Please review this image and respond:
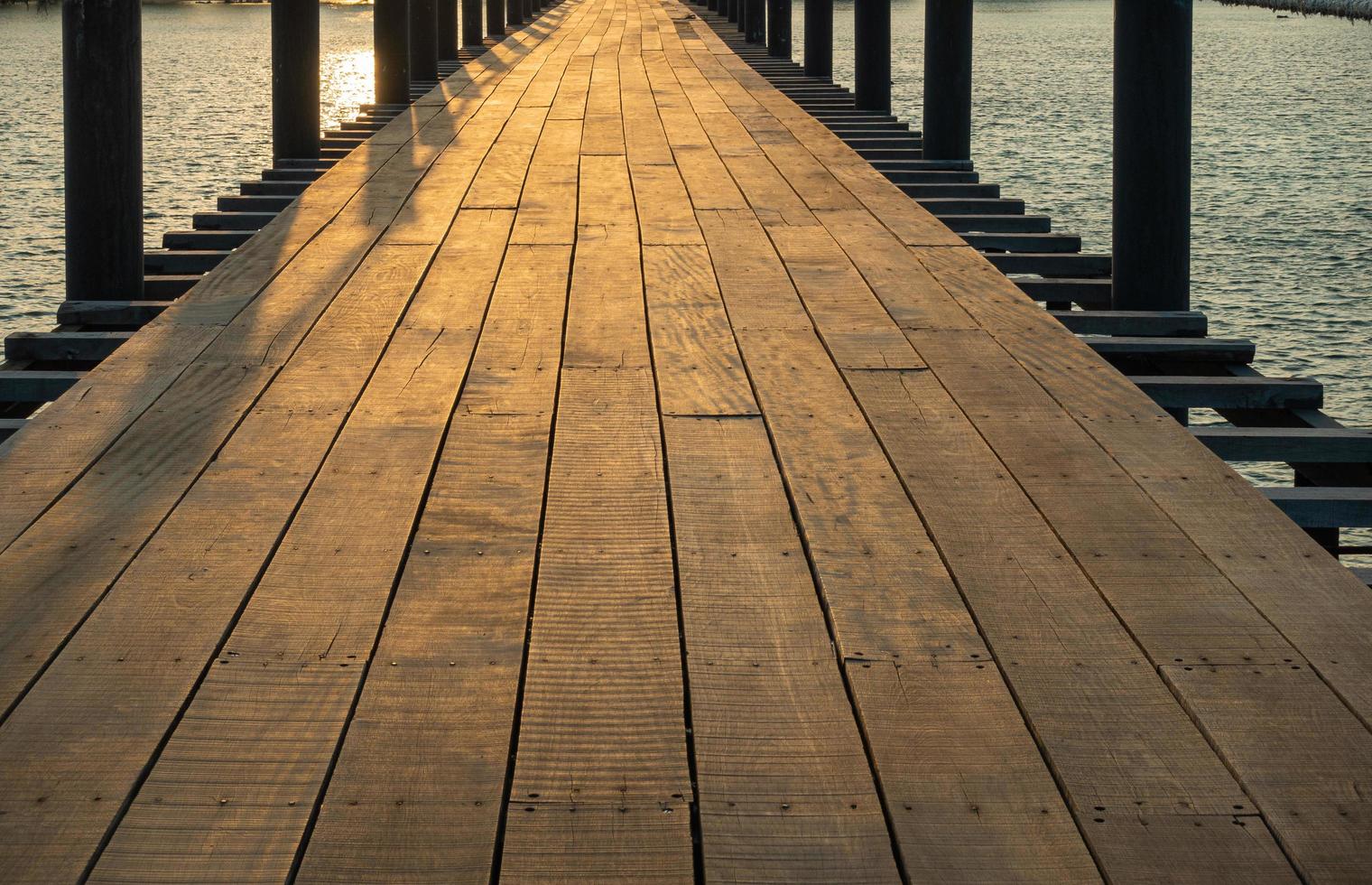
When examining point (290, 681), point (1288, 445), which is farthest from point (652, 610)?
point (1288, 445)

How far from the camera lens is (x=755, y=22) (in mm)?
19375

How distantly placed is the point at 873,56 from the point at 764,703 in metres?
10.6

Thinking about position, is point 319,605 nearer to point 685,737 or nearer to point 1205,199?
point 685,737

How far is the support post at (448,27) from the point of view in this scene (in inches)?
612

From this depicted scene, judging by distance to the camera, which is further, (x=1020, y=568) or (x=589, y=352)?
(x=589, y=352)

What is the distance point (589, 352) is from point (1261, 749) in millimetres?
2228

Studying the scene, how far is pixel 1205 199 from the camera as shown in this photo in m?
18.0

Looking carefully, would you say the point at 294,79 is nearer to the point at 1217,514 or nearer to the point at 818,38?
the point at 1217,514

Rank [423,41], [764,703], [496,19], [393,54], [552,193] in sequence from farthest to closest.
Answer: [496,19]
[423,41]
[393,54]
[552,193]
[764,703]

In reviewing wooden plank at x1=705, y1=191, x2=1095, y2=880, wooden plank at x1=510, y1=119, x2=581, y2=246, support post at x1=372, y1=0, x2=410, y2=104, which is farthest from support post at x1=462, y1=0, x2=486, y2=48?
wooden plank at x1=705, y1=191, x2=1095, y2=880

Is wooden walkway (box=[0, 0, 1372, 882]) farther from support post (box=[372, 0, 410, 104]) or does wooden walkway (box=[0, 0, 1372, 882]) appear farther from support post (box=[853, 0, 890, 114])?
support post (box=[853, 0, 890, 114])

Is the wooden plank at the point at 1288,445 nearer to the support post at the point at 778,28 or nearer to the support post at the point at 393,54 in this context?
the support post at the point at 393,54

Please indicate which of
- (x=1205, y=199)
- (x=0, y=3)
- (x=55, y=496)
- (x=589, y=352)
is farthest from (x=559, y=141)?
(x=0, y=3)

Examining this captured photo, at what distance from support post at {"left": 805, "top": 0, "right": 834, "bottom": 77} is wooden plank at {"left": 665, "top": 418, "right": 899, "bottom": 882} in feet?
42.2
